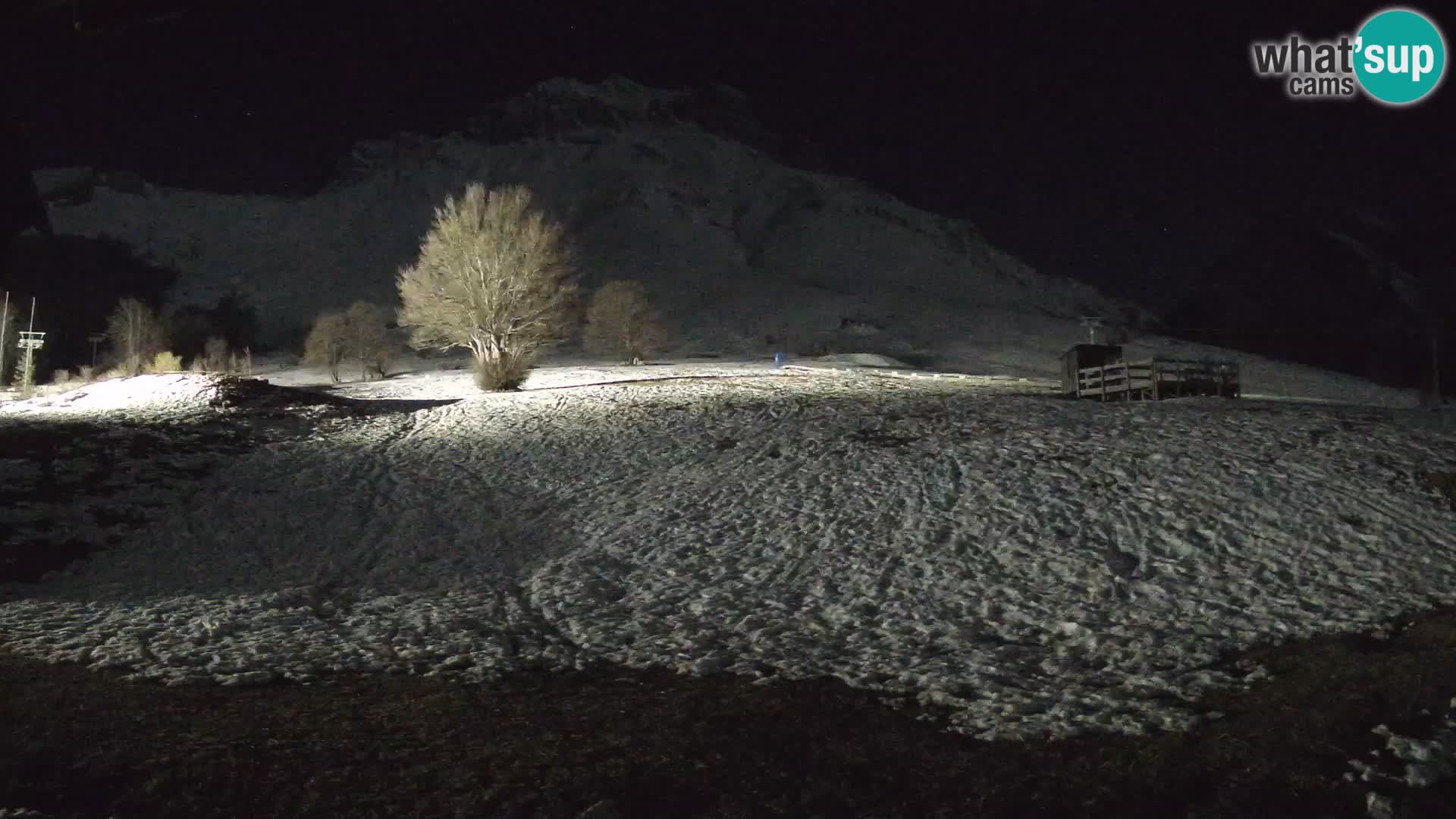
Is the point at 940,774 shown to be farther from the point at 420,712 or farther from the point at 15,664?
the point at 15,664

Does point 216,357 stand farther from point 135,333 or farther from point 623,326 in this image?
point 623,326

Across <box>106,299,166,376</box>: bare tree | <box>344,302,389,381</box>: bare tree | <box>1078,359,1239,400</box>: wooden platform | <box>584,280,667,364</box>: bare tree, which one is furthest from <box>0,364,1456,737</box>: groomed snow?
<box>106,299,166,376</box>: bare tree

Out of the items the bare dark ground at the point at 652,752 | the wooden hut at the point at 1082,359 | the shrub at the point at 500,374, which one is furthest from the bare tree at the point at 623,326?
the bare dark ground at the point at 652,752

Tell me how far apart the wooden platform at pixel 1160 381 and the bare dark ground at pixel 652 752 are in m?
23.6

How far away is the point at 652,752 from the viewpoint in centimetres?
791

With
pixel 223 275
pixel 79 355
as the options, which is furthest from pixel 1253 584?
pixel 223 275

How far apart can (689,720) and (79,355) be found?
135m

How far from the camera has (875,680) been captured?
1028cm

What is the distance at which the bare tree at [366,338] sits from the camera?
8069 cm

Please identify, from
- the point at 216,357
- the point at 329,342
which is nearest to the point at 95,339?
the point at 216,357

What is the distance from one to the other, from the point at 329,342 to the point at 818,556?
75.3 metres

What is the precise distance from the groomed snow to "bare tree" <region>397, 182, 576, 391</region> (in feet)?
57.7

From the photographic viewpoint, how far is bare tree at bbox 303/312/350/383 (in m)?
79.6

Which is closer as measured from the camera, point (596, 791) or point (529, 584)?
point (596, 791)
